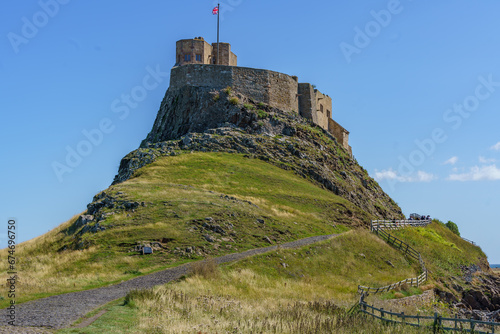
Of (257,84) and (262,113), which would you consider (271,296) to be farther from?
(257,84)

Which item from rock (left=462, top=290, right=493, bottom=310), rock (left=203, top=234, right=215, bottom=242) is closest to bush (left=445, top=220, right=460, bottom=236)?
rock (left=462, top=290, right=493, bottom=310)

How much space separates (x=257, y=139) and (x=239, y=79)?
12.3 metres

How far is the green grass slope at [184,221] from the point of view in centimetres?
2988

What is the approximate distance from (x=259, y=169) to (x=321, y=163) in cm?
1296

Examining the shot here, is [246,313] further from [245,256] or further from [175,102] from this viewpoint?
[175,102]

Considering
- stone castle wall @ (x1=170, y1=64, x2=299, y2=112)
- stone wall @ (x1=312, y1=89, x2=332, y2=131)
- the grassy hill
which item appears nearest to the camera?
the grassy hill

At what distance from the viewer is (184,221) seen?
37.2m

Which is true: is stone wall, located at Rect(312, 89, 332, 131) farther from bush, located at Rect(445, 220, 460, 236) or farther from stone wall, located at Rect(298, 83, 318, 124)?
bush, located at Rect(445, 220, 460, 236)

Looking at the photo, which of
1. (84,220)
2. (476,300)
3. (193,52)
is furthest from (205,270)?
(193,52)

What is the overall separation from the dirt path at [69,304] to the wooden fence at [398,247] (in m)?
9.72

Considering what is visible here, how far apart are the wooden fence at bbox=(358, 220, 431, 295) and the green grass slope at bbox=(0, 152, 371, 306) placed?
12.1 ft

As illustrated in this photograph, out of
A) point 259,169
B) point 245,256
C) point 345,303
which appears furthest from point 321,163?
point 345,303

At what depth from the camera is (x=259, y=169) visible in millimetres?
60719

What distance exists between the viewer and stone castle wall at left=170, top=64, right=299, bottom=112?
75125mm
